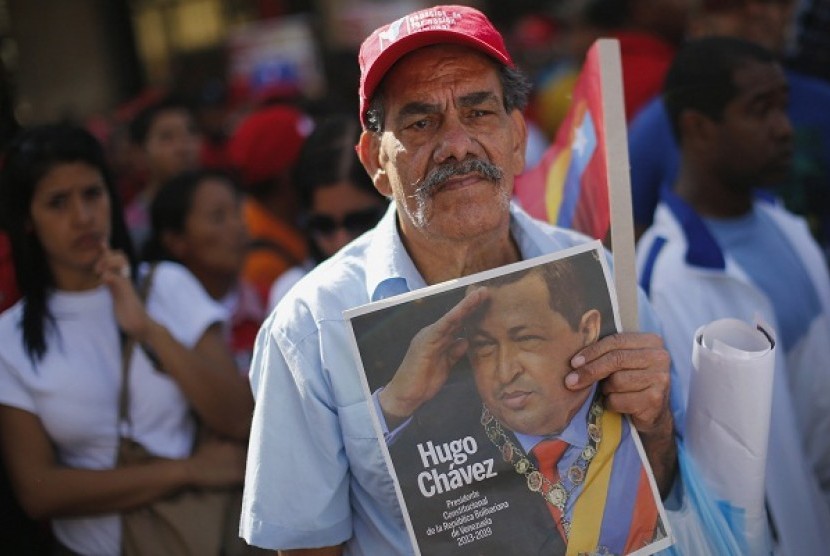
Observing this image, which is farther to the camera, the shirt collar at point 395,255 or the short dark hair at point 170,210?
the short dark hair at point 170,210

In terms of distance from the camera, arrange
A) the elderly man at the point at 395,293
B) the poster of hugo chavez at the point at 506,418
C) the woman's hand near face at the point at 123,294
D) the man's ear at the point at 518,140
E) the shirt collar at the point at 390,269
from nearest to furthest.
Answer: the poster of hugo chavez at the point at 506,418 → the elderly man at the point at 395,293 → the shirt collar at the point at 390,269 → the man's ear at the point at 518,140 → the woman's hand near face at the point at 123,294

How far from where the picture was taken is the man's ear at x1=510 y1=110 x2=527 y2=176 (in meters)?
2.15

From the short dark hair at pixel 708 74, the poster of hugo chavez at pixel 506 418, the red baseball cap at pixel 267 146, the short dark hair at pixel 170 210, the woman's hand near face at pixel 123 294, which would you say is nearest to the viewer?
the poster of hugo chavez at pixel 506 418

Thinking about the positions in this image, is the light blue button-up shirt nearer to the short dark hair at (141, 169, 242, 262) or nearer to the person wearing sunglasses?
the person wearing sunglasses

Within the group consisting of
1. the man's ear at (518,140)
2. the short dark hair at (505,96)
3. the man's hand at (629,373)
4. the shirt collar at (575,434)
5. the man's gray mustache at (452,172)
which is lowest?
the shirt collar at (575,434)

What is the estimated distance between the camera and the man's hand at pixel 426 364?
5.78 ft

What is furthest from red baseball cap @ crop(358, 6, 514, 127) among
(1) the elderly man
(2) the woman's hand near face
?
(2) the woman's hand near face

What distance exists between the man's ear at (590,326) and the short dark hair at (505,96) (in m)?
0.52

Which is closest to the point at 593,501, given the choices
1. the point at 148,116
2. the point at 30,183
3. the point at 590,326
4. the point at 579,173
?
the point at 590,326

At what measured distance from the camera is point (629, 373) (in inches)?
72.8

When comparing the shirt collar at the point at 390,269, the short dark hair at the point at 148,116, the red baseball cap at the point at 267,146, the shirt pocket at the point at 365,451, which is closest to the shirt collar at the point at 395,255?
the shirt collar at the point at 390,269

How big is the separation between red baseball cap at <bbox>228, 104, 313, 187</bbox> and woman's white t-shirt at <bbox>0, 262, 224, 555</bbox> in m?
2.28

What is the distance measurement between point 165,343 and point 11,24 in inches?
304

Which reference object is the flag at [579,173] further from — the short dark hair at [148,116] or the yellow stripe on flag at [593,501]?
the short dark hair at [148,116]
